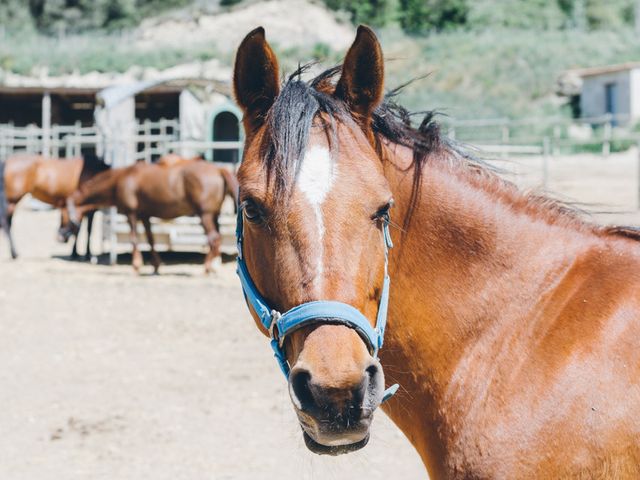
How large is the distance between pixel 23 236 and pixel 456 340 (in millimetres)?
15497

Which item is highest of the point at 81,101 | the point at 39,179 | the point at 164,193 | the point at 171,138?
the point at 81,101

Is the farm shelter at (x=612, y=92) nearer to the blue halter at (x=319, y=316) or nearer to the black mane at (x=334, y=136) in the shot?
the black mane at (x=334, y=136)

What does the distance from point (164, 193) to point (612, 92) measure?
26.9 metres

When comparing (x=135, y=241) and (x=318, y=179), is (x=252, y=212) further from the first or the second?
(x=135, y=241)

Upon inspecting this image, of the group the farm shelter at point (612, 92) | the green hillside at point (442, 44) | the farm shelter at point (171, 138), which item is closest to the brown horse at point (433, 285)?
the farm shelter at point (171, 138)

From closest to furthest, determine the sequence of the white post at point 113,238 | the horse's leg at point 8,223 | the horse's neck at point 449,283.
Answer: the horse's neck at point 449,283 < the white post at point 113,238 < the horse's leg at point 8,223

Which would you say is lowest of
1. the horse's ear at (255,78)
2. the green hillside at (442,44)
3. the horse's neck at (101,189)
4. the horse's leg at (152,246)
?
the horse's leg at (152,246)

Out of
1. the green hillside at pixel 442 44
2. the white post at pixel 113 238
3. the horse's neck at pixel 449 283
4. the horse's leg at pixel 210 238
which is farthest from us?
the green hillside at pixel 442 44

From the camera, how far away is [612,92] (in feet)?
107

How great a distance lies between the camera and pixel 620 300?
6.62ft

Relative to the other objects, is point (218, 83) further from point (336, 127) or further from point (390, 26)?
point (390, 26)

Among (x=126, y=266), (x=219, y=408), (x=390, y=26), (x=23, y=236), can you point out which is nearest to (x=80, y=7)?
(x=390, y=26)

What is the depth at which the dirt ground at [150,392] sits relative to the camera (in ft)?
13.9

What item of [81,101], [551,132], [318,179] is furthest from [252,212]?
[81,101]
